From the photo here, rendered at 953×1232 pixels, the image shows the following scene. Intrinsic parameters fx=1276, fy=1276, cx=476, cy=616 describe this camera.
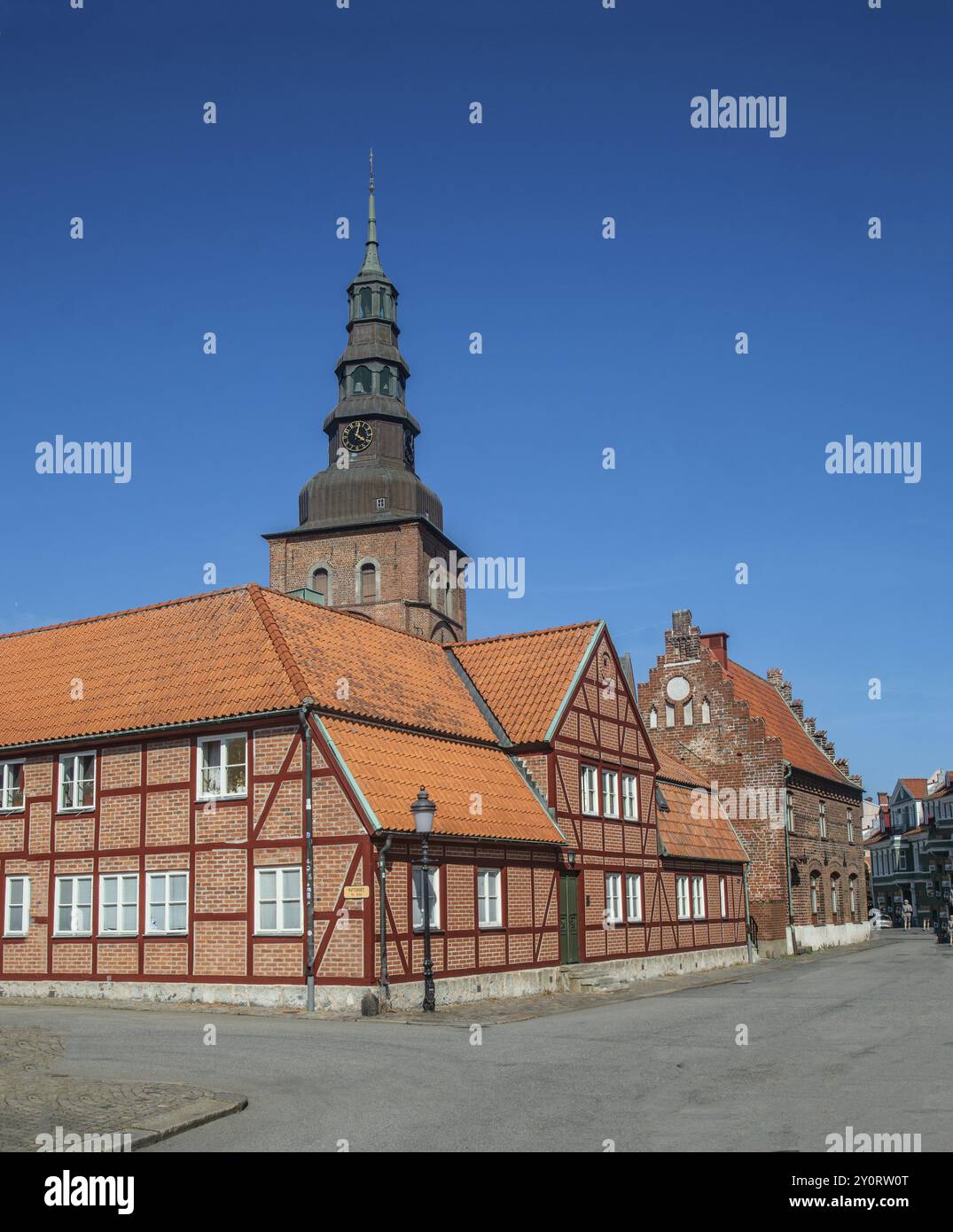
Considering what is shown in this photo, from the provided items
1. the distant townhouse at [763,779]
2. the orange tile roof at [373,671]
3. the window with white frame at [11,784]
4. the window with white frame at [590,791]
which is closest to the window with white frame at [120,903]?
the window with white frame at [11,784]

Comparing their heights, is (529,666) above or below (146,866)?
above

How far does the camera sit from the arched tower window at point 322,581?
203 feet

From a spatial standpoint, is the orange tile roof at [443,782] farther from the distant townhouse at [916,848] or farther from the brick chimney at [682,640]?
the distant townhouse at [916,848]

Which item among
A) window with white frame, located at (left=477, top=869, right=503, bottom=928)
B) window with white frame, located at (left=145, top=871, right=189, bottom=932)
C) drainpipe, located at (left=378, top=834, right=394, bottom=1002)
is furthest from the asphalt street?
window with white frame, located at (left=477, top=869, right=503, bottom=928)

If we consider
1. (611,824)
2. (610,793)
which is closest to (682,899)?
(610,793)

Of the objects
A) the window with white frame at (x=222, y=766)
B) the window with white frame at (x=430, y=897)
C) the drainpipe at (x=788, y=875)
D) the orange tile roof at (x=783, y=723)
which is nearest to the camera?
the window with white frame at (x=430, y=897)

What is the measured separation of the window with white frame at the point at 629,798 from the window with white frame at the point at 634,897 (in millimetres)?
1665

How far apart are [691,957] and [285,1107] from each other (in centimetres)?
2960

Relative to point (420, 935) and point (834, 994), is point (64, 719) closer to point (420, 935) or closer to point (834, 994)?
point (420, 935)

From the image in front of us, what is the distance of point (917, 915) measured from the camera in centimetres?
10856

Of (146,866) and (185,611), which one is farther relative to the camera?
(185,611)

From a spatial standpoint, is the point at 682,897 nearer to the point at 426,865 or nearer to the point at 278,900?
the point at 278,900

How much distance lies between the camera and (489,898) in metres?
28.5
